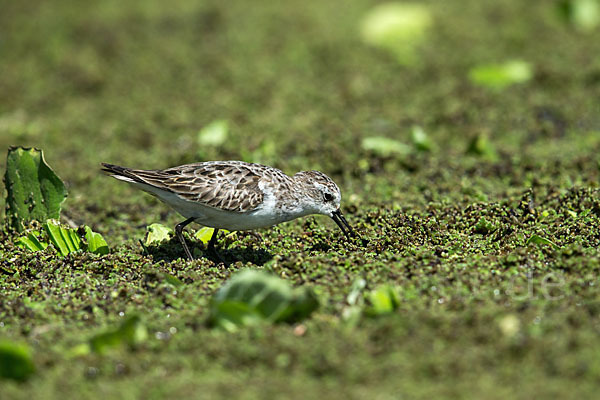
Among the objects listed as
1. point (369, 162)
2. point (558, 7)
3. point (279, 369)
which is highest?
point (558, 7)

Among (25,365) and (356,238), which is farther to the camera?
(356,238)

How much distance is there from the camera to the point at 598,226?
6.77 meters

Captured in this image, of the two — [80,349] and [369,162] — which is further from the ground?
[369,162]

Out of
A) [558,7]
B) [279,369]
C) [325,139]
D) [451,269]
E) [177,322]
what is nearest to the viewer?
[279,369]

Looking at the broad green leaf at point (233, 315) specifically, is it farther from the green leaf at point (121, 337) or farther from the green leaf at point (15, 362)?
the green leaf at point (15, 362)

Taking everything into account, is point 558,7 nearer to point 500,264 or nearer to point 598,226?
point 598,226

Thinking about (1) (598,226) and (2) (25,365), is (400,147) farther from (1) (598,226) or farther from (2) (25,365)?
(2) (25,365)

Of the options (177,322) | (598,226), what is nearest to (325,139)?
(598,226)

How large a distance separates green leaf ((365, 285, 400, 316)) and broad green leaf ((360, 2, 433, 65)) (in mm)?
7744

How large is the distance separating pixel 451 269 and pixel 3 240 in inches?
157

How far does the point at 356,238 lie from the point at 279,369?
250 cm

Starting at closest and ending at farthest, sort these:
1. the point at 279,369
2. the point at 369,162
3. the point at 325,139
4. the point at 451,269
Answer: the point at 279,369 < the point at 451,269 < the point at 369,162 < the point at 325,139

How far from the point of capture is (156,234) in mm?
7293

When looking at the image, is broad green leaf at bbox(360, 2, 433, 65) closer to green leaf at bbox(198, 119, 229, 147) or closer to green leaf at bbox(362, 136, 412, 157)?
green leaf at bbox(362, 136, 412, 157)
